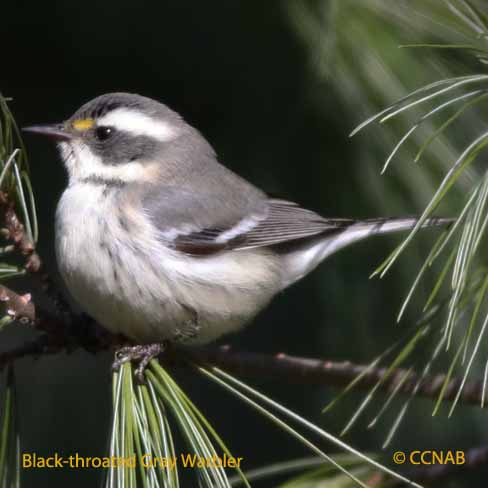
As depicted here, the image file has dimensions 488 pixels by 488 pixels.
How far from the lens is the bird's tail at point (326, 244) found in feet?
8.23

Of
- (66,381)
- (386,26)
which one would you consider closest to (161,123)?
(386,26)

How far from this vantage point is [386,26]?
2.35 metres

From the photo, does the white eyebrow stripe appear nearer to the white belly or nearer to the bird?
the bird

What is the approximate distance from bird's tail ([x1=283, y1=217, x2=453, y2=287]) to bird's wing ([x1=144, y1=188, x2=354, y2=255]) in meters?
0.03

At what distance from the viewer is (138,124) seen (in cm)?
281

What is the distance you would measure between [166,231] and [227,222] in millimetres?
342

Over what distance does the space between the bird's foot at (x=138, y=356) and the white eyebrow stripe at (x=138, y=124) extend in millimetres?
894

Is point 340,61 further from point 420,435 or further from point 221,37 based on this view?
point 420,435

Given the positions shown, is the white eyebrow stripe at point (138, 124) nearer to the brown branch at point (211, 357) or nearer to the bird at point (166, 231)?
the bird at point (166, 231)

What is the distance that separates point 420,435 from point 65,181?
1.72 meters

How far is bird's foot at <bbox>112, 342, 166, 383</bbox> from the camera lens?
6.24 ft
